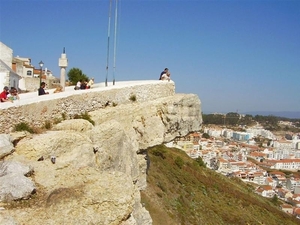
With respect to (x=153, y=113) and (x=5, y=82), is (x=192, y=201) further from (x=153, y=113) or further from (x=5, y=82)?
(x=5, y=82)

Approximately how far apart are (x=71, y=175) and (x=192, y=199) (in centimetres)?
2442

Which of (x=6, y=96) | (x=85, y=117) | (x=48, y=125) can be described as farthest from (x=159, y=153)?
(x=6, y=96)

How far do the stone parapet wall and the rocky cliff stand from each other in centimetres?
52

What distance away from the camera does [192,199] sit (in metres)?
32.3

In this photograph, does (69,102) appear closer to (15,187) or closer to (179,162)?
(15,187)

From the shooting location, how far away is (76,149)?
11.3m

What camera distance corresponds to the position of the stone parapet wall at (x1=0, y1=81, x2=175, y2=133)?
1138cm

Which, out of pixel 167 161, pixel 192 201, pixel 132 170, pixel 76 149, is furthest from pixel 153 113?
pixel 167 161

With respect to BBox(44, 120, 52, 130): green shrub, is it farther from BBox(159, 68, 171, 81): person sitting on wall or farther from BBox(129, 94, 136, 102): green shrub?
BBox(159, 68, 171, 81): person sitting on wall

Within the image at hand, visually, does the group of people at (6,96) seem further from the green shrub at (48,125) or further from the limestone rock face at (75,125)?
the limestone rock face at (75,125)

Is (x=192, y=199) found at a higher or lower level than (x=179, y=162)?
lower

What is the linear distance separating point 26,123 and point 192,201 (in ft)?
75.3

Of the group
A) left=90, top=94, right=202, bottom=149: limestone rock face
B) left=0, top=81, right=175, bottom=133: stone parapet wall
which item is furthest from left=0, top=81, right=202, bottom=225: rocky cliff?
left=90, top=94, right=202, bottom=149: limestone rock face

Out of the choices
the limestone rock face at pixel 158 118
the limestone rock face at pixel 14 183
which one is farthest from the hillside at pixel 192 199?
the limestone rock face at pixel 14 183
